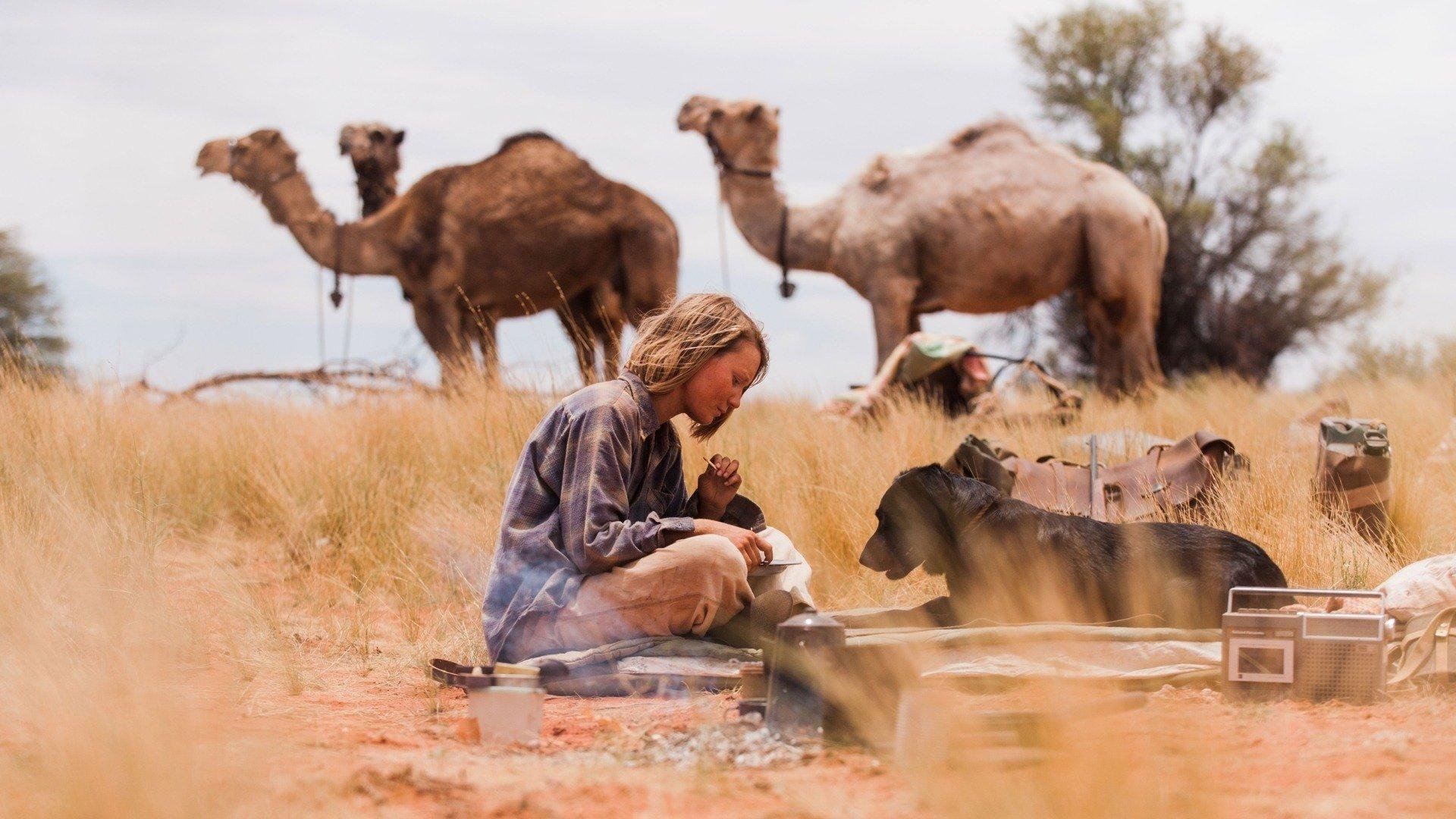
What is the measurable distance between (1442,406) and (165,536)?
8040 mm

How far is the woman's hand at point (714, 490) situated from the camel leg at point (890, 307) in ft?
26.0

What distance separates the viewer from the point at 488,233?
1347 centimetres

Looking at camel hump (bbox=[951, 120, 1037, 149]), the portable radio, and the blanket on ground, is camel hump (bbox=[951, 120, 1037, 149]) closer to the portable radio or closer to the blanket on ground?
the blanket on ground

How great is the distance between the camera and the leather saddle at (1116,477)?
6.46 metres

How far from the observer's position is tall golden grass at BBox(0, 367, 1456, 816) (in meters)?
3.45

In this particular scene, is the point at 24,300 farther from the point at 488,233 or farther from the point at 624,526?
the point at 624,526

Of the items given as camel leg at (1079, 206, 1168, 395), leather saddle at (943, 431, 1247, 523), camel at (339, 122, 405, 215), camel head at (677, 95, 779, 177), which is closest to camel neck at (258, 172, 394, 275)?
camel at (339, 122, 405, 215)

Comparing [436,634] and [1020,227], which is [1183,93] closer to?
[1020,227]

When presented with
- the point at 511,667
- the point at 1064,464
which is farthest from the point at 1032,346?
the point at 511,667

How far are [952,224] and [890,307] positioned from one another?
1007 mm

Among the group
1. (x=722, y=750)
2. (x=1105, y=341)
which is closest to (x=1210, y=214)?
(x=1105, y=341)

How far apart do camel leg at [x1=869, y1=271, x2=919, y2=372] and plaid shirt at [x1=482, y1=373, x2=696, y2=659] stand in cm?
822

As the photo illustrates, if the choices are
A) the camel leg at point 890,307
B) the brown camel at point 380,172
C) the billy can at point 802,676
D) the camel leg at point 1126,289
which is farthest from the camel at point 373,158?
the billy can at point 802,676

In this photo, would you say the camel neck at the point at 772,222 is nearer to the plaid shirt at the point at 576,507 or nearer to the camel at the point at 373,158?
the camel at the point at 373,158
